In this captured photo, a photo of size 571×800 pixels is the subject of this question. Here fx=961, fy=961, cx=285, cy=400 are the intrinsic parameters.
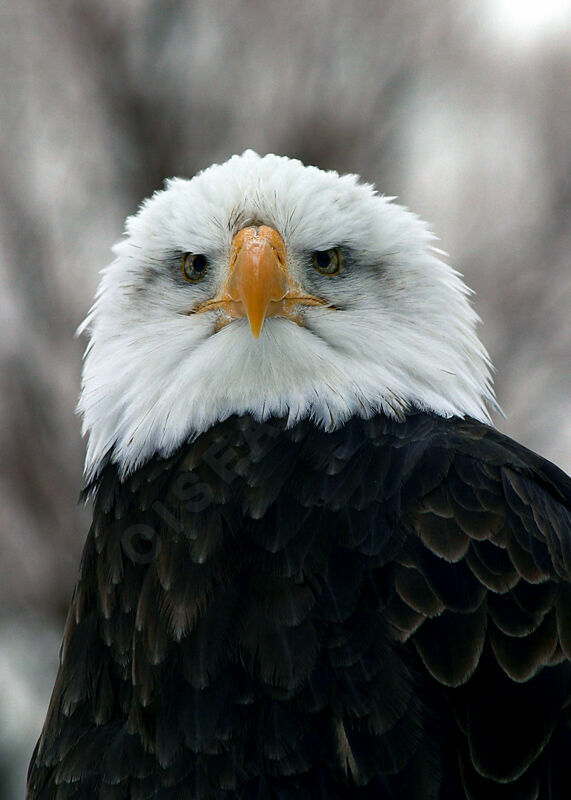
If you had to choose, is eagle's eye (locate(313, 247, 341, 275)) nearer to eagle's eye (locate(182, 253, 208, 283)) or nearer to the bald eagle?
the bald eagle

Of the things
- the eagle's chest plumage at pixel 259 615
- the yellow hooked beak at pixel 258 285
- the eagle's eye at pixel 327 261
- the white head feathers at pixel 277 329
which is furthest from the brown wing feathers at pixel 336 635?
the eagle's eye at pixel 327 261

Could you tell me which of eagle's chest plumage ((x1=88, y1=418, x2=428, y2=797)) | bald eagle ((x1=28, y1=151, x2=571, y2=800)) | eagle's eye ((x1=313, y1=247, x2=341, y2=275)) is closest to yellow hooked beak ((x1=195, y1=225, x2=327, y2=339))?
bald eagle ((x1=28, y1=151, x2=571, y2=800))

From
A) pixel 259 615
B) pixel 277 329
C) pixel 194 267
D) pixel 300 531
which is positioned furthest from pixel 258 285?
pixel 259 615

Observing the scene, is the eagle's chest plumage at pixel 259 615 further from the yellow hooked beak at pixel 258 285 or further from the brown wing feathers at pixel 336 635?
the yellow hooked beak at pixel 258 285

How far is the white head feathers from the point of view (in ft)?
9.32

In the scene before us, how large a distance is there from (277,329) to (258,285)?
6.7 inches

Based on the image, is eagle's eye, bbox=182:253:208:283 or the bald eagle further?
eagle's eye, bbox=182:253:208:283

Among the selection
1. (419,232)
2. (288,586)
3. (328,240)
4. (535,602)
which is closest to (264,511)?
(288,586)

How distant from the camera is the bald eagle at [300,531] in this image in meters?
2.29

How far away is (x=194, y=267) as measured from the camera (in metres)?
3.08

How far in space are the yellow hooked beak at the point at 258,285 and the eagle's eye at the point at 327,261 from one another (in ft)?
0.36

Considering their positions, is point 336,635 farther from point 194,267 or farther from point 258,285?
point 194,267

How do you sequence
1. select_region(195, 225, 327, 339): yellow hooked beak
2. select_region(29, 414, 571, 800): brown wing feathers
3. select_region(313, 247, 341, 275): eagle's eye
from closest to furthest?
1. select_region(29, 414, 571, 800): brown wing feathers
2. select_region(195, 225, 327, 339): yellow hooked beak
3. select_region(313, 247, 341, 275): eagle's eye

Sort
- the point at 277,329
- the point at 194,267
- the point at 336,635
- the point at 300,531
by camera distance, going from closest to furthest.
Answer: the point at 336,635 → the point at 300,531 → the point at 277,329 → the point at 194,267
